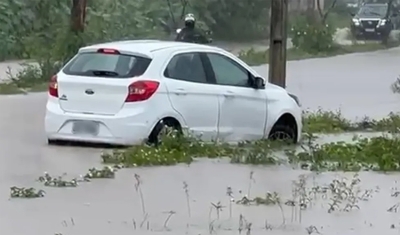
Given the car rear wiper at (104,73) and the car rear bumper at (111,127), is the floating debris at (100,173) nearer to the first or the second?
the car rear bumper at (111,127)

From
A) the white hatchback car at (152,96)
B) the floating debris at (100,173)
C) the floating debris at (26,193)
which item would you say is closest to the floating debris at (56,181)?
the floating debris at (100,173)

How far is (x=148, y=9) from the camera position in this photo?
1727 inches

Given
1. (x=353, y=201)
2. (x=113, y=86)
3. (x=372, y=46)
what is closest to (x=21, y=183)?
(x=113, y=86)

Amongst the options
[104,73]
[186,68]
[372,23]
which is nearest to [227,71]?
[186,68]

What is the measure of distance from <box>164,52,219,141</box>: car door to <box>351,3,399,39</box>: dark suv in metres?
35.8

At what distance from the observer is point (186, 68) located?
1424cm

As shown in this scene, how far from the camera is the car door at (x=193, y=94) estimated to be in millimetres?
13828

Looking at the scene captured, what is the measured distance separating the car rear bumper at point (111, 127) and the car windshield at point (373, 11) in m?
38.0

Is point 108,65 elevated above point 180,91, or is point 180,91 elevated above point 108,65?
point 108,65

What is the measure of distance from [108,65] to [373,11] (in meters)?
38.6

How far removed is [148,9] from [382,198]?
33.5 m

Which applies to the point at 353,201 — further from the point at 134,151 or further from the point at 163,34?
the point at 163,34

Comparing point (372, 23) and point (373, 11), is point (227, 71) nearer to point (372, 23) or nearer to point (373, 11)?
point (372, 23)

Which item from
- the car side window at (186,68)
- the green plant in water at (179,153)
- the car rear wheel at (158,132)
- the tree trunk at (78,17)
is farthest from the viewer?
the tree trunk at (78,17)
